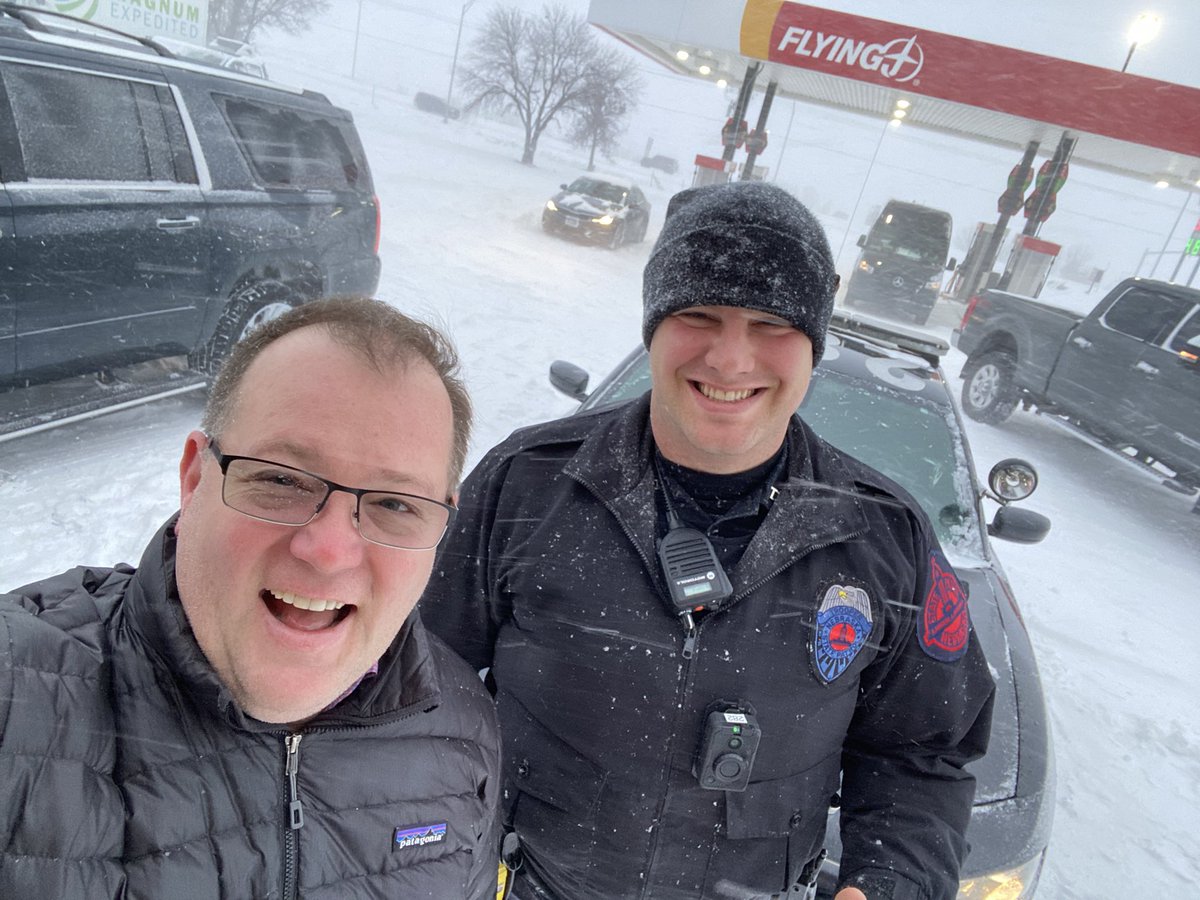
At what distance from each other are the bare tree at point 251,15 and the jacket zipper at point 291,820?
41651 mm

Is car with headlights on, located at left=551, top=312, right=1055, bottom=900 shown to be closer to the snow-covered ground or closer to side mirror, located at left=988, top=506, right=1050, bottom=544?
side mirror, located at left=988, top=506, right=1050, bottom=544

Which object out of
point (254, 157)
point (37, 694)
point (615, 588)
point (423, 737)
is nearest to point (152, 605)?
point (37, 694)

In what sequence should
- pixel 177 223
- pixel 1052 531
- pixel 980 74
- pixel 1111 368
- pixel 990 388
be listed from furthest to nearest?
pixel 980 74 < pixel 990 388 < pixel 1111 368 < pixel 1052 531 < pixel 177 223

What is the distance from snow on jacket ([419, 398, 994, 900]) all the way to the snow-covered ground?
1.98 ft

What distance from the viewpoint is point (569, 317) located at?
33.7ft

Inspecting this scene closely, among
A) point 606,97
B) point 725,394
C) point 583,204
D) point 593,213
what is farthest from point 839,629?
point 606,97

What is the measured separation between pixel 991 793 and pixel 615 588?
4.69 feet

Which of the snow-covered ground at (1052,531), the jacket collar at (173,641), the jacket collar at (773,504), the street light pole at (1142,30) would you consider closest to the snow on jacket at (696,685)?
the jacket collar at (773,504)

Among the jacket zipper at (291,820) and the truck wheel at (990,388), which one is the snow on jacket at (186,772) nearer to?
the jacket zipper at (291,820)

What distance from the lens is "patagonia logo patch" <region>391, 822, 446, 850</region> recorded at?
1193 mm

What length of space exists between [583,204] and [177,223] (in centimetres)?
1211

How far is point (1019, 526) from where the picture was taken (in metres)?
2.94

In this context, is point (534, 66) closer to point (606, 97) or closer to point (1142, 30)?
point (606, 97)

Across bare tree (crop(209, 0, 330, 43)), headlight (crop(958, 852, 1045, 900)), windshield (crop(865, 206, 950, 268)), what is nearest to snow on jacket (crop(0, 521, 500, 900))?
headlight (crop(958, 852, 1045, 900))
